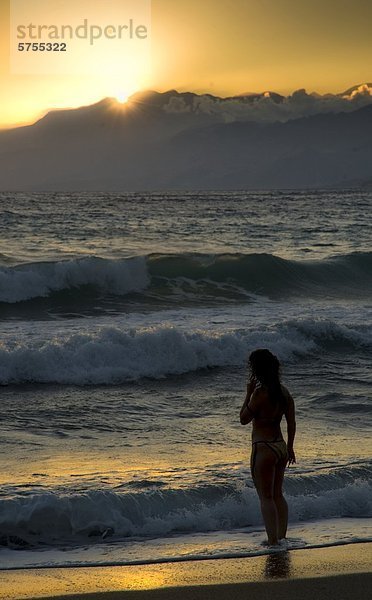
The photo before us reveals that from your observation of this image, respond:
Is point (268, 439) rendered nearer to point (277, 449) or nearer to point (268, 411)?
point (277, 449)

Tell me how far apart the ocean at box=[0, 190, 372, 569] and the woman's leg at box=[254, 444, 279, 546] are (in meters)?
0.24

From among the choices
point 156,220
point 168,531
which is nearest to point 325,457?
point 168,531

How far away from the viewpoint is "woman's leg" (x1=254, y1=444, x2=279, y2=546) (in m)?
6.91

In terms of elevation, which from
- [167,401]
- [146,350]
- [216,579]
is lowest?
[216,579]

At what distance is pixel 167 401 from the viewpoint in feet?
42.0

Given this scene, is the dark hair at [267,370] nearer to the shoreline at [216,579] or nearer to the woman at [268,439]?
the woman at [268,439]

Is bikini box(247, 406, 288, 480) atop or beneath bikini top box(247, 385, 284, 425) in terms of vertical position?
beneath

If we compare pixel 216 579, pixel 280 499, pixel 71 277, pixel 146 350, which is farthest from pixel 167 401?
pixel 71 277

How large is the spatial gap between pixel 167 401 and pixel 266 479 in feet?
19.5

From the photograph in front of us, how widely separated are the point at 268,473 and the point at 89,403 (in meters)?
5.95

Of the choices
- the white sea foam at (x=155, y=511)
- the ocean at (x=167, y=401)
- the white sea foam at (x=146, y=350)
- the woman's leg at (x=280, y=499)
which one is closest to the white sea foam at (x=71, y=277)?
the ocean at (x=167, y=401)

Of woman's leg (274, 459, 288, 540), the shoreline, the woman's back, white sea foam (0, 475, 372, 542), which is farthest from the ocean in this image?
the woman's back

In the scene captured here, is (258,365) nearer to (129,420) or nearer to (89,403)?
(129,420)

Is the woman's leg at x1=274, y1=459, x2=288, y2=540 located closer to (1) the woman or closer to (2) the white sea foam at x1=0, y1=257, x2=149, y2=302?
(1) the woman
